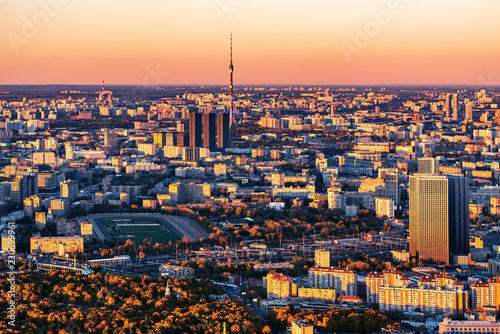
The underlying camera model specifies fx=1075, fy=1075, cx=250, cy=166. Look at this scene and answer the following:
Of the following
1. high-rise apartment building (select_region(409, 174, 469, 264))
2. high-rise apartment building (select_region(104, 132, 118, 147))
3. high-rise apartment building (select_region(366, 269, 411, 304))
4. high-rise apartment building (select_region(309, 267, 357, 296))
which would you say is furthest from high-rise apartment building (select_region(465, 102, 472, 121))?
high-rise apartment building (select_region(366, 269, 411, 304))

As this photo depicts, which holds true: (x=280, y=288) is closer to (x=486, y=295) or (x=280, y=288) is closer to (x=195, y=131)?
(x=486, y=295)

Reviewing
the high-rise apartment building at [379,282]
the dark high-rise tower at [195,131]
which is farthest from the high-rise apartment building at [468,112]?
the high-rise apartment building at [379,282]

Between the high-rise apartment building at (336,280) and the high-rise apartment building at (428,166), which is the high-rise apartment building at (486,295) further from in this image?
the high-rise apartment building at (428,166)

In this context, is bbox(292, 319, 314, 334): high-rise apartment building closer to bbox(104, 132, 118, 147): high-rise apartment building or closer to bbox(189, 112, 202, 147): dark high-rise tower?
bbox(189, 112, 202, 147): dark high-rise tower

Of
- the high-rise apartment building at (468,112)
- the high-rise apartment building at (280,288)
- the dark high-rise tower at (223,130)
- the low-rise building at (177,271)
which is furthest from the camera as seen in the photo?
the high-rise apartment building at (468,112)

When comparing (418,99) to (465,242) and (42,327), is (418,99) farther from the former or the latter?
(42,327)

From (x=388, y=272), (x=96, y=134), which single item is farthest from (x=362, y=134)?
(x=388, y=272)

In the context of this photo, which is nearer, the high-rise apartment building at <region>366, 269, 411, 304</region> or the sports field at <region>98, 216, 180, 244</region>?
the high-rise apartment building at <region>366, 269, 411, 304</region>
